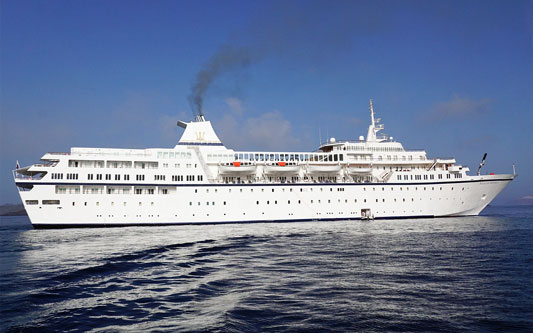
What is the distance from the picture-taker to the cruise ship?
33.4m

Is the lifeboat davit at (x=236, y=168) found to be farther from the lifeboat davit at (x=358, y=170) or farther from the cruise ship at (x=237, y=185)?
the lifeboat davit at (x=358, y=170)

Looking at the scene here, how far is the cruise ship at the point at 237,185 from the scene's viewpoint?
3344cm

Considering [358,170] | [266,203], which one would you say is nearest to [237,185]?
[266,203]

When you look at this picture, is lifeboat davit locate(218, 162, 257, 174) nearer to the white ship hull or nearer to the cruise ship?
the cruise ship

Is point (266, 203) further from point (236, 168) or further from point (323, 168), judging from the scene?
point (323, 168)

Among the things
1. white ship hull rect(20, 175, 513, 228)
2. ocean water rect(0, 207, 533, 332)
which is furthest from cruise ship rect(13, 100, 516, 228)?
ocean water rect(0, 207, 533, 332)

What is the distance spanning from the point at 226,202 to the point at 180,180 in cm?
557

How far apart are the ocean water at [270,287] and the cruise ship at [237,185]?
42.3 ft

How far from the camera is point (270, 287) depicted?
11.7 meters

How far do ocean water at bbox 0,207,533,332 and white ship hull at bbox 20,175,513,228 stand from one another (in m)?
12.5

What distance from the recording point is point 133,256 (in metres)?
17.9

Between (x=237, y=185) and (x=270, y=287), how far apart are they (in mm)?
25461

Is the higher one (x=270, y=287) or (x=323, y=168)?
(x=323, y=168)

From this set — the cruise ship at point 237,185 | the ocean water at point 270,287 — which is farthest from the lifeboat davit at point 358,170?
the ocean water at point 270,287
